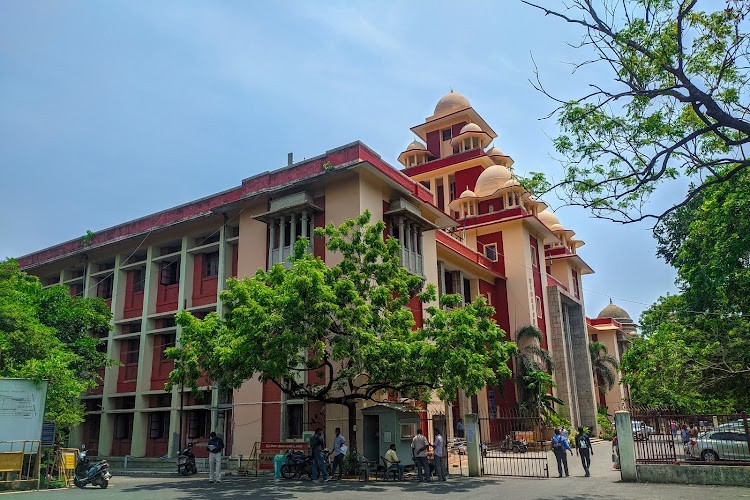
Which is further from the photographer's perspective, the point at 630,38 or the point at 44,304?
Answer: the point at 44,304

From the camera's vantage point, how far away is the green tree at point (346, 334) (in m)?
14.6

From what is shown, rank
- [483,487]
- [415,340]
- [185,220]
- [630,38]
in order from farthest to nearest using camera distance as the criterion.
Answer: [185,220], [415,340], [483,487], [630,38]

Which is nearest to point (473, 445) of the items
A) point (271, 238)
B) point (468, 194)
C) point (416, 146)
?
point (271, 238)

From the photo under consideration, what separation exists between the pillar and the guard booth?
18.5 feet

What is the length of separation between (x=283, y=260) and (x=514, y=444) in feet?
40.1

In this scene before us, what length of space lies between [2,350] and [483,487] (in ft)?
47.2

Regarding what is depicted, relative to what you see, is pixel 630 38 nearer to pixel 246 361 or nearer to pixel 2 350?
pixel 246 361

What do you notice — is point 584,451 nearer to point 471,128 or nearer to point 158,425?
point 158,425

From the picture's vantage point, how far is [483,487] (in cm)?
1400

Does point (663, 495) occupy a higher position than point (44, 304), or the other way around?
point (44, 304)

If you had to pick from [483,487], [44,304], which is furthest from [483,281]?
[44,304]

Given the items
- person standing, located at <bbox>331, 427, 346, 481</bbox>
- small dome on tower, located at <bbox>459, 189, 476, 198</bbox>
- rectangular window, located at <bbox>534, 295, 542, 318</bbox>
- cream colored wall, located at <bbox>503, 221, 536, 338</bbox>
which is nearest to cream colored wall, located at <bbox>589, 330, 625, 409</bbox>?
rectangular window, located at <bbox>534, 295, 542, 318</bbox>

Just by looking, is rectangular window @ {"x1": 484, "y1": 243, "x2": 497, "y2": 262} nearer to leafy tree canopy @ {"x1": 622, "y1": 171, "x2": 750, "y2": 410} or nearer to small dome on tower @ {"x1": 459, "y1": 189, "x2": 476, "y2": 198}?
small dome on tower @ {"x1": 459, "y1": 189, "x2": 476, "y2": 198}

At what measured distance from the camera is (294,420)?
2002 centimetres
